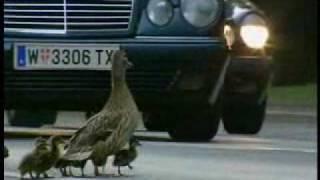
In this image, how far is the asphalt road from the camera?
650cm

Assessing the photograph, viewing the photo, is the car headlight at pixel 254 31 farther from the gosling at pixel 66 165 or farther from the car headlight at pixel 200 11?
the gosling at pixel 66 165

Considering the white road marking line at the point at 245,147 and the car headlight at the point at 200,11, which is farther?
the white road marking line at the point at 245,147

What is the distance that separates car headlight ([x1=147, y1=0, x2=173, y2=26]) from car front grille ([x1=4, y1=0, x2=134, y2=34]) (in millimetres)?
127

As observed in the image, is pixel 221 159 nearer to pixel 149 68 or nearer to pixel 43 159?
pixel 149 68

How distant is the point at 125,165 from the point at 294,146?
2203 millimetres

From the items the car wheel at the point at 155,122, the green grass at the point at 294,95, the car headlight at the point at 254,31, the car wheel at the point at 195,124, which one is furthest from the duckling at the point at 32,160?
the green grass at the point at 294,95

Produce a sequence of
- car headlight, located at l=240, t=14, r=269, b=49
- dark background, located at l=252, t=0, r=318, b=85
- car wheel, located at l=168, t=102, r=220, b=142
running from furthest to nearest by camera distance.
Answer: dark background, located at l=252, t=0, r=318, b=85
car wheel, located at l=168, t=102, r=220, b=142
car headlight, located at l=240, t=14, r=269, b=49

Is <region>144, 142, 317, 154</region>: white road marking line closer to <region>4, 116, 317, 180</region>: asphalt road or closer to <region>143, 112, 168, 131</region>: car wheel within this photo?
<region>4, 116, 317, 180</region>: asphalt road

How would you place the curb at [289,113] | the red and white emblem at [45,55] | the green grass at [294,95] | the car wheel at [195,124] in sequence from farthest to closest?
the green grass at [294,95]
the curb at [289,113]
the car wheel at [195,124]
the red and white emblem at [45,55]

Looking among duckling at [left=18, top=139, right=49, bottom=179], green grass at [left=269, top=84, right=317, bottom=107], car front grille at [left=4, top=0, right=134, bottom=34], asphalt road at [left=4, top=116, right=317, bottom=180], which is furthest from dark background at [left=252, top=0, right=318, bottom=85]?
duckling at [left=18, top=139, right=49, bottom=179]

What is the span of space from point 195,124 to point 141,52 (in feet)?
2.61

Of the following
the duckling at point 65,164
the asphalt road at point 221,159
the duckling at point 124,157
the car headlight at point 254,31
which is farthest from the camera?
the car headlight at point 254,31

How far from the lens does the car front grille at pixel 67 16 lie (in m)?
7.97

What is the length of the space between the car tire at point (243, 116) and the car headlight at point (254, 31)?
0.49m
